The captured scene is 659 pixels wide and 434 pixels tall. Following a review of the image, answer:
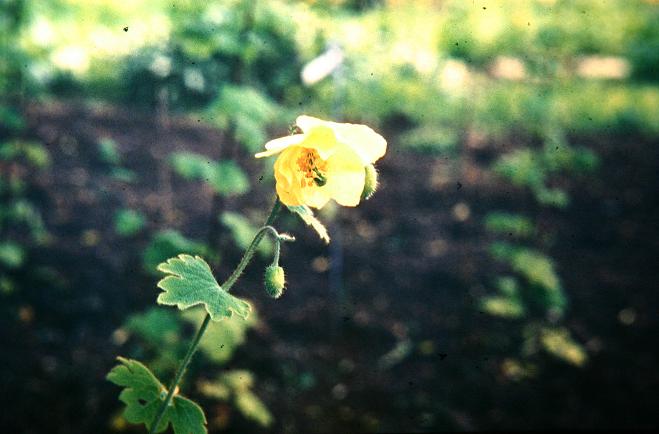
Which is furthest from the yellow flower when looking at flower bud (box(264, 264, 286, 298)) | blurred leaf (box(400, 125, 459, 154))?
blurred leaf (box(400, 125, 459, 154))

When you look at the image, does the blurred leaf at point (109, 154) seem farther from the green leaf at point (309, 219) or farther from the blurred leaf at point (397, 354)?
the green leaf at point (309, 219)

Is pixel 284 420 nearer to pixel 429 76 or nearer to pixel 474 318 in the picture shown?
pixel 474 318

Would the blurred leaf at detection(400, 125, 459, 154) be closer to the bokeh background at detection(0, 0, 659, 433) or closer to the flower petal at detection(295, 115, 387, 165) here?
the bokeh background at detection(0, 0, 659, 433)

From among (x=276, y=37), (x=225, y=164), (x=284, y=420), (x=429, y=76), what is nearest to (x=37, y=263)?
(x=225, y=164)

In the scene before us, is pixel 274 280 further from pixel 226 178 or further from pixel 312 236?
pixel 312 236

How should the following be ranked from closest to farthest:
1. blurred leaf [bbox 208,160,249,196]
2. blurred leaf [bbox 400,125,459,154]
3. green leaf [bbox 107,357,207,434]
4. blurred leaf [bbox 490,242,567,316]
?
green leaf [bbox 107,357,207,434], blurred leaf [bbox 208,160,249,196], blurred leaf [bbox 490,242,567,316], blurred leaf [bbox 400,125,459,154]

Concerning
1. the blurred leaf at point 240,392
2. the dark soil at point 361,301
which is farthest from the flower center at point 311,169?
the dark soil at point 361,301
